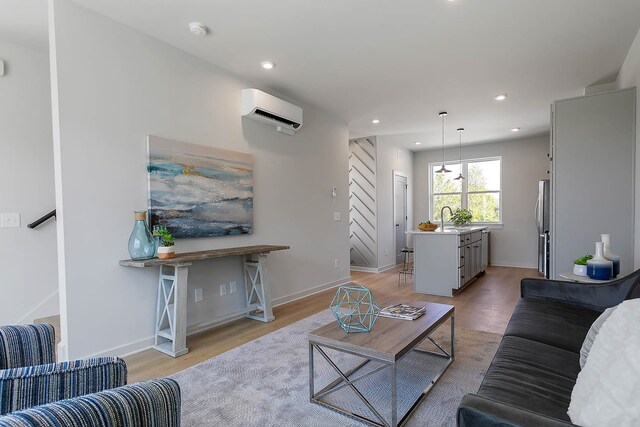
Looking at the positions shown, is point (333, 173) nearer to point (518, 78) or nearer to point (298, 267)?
point (298, 267)

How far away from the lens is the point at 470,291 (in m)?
4.93

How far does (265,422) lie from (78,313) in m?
1.65

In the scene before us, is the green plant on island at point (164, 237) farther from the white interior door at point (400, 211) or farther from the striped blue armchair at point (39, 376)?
the white interior door at point (400, 211)

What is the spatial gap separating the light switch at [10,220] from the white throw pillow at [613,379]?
405 cm

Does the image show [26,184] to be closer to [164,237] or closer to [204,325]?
[164,237]

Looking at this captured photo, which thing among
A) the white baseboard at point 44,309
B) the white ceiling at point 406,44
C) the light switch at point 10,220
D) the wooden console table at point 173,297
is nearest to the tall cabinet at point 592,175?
the white ceiling at point 406,44

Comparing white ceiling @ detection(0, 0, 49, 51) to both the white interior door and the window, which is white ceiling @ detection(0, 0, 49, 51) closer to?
the white interior door

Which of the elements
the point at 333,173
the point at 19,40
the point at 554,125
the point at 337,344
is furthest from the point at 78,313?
the point at 554,125

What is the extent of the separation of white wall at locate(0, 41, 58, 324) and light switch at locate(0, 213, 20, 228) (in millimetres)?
36

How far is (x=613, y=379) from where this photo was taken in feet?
3.18

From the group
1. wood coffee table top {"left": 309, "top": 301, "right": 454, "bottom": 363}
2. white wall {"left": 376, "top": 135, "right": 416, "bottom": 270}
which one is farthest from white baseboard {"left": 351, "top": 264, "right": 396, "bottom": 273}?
wood coffee table top {"left": 309, "top": 301, "right": 454, "bottom": 363}

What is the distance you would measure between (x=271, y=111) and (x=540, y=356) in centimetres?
328

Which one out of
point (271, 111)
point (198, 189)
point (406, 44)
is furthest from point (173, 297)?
point (406, 44)

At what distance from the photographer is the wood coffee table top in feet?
5.72
